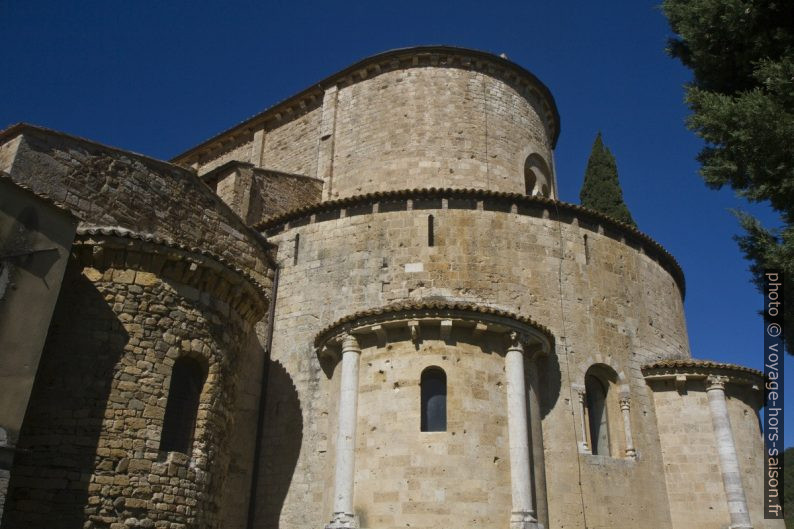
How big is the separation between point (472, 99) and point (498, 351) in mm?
9195

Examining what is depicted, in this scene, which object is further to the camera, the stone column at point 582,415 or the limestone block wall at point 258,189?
A: the limestone block wall at point 258,189

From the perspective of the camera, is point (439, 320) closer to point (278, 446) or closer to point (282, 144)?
point (278, 446)

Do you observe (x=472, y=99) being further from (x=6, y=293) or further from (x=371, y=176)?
(x=6, y=293)

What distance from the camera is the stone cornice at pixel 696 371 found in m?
13.3

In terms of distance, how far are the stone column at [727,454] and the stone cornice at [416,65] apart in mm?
10046

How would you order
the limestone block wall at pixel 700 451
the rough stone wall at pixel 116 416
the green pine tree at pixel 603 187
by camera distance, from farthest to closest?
the green pine tree at pixel 603 187 < the limestone block wall at pixel 700 451 < the rough stone wall at pixel 116 416

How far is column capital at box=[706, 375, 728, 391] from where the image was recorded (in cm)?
1322

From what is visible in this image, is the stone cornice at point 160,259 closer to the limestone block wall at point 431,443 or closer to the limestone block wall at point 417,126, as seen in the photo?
the limestone block wall at point 431,443

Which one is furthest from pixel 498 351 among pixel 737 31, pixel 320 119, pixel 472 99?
pixel 320 119

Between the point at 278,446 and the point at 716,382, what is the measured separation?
874cm

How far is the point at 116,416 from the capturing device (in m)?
9.09

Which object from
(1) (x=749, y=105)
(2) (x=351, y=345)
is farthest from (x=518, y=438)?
(1) (x=749, y=105)

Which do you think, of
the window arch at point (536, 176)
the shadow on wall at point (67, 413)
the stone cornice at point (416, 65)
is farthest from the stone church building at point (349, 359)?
the stone cornice at point (416, 65)

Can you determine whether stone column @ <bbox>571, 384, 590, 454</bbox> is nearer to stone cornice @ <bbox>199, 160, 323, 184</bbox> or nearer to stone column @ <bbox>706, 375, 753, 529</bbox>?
stone column @ <bbox>706, 375, 753, 529</bbox>
